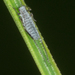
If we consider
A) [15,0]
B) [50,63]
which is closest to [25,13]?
[15,0]

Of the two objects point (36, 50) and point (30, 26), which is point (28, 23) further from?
point (36, 50)

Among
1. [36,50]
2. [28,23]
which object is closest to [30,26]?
[28,23]

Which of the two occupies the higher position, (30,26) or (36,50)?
(30,26)

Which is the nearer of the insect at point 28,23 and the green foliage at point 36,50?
the green foliage at point 36,50

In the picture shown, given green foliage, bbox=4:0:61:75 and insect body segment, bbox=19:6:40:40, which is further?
insect body segment, bbox=19:6:40:40

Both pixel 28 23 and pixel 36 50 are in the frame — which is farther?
pixel 28 23

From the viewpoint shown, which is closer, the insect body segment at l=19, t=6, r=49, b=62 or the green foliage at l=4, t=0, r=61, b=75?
the green foliage at l=4, t=0, r=61, b=75

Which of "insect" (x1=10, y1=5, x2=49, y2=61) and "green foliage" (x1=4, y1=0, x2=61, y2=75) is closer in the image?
"green foliage" (x1=4, y1=0, x2=61, y2=75)

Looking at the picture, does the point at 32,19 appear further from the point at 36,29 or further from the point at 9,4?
the point at 9,4
